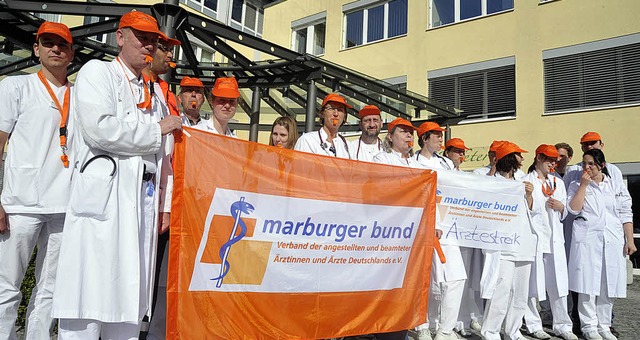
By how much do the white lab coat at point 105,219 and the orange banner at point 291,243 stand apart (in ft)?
1.33

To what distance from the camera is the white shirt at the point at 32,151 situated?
3113 mm

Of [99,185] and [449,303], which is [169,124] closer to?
[99,185]

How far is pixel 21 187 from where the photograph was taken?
3.11 meters

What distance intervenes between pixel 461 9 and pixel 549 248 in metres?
13.3

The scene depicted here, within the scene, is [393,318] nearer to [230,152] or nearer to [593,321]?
[230,152]

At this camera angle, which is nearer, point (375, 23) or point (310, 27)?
point (375, 23)

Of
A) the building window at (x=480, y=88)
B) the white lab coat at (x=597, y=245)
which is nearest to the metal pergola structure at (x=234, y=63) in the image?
the white lab coat at (x=597, y=245)

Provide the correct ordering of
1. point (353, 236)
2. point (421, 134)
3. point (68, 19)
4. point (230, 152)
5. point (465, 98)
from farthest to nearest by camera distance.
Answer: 1. point (465, 98)
2. point (68, 19)
3. point (421, 134)
4. point (353, 236)
5. point (230, 152)

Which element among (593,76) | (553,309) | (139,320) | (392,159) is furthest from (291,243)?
(593,76)

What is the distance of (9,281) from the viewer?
3.10 m

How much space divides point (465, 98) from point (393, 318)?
13.6m

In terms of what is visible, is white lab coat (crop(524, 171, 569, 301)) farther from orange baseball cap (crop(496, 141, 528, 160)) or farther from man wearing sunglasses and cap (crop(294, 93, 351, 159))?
man wearing sunglasses and cap (crop(294, 93, 351, 159))

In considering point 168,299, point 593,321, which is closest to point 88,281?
point 168,299

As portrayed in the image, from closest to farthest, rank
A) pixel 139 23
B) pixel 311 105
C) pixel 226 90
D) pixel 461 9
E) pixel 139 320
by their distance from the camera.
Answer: pixel 139 320 → pixel 139 23 → pixel 226 90 → pixel 311 105 → pixel 461 9
